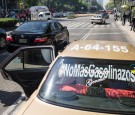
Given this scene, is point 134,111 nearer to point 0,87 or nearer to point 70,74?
Answer: point 70,74

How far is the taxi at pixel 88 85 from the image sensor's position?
136 inches

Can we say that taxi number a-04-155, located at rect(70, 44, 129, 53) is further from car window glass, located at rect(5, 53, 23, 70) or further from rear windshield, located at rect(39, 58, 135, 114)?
car window glass, located at rect(5, 53, 23, 70)

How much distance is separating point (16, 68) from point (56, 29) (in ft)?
29.6

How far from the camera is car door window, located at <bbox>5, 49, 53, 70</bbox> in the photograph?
220 inches

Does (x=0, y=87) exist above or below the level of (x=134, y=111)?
below

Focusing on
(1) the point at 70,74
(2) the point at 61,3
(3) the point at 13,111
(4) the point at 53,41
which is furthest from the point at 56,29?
(2) the point at 61,3

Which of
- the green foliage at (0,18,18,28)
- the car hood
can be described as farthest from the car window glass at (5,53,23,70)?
the green foliage at (0,18,18,28)

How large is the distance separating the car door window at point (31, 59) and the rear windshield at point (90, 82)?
1.55 metres

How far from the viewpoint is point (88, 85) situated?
3875mm

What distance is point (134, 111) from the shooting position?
3.43m

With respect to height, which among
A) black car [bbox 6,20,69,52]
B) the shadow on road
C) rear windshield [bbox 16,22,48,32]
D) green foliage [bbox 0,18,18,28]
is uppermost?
rear windshield [bbox 16,22,48,32]

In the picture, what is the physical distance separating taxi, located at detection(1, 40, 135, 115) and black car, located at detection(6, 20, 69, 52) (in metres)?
8.81

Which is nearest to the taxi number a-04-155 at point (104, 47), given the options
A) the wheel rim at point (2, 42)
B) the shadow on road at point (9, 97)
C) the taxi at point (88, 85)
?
the taxi at point (88, 85)

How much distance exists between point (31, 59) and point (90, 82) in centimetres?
240
